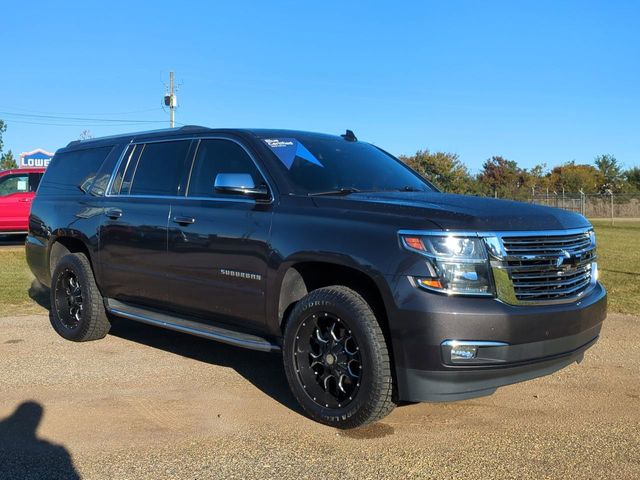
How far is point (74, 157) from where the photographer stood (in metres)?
6.92

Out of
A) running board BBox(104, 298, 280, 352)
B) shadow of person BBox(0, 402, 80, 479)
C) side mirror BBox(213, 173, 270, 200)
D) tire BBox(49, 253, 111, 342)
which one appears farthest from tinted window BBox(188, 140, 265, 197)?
shadow of person BBox(0, 402, 80, 479)

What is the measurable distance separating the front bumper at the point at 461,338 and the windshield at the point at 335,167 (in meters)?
1.33

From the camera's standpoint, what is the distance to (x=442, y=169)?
157 ft

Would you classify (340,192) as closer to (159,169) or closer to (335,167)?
(335,167)

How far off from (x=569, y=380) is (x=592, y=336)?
102 cm

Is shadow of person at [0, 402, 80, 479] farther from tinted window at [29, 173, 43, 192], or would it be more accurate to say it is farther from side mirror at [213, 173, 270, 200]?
tinted window at [29, 173, 43, 192]

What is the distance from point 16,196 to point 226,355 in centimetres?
1295

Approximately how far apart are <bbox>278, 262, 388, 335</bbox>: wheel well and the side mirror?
608 millimetres

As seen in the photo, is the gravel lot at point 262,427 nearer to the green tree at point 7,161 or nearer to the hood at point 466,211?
the hood at point 466,211

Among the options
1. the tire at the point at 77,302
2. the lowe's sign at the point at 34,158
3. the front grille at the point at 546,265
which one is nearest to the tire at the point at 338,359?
the front grille at the point at 546,265

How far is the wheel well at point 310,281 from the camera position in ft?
13.7

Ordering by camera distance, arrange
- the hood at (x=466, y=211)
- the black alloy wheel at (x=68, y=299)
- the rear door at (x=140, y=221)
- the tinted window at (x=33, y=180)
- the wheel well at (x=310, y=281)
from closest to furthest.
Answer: the hood at (x=466, y=211)
the wheel well at (x=310, y=281)
the rear door at (x=140, y=221)
the black alloy wheel at (x=68, y=299)
the tinted window at (x=33, y=180)

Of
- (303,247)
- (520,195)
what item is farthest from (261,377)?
(520,195)

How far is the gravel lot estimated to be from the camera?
3471mm
